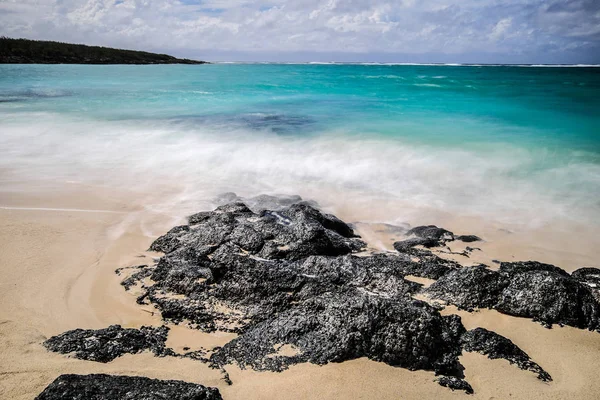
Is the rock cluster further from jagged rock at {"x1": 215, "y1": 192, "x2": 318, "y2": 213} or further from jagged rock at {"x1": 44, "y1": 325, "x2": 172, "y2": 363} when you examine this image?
jagged rock at {"x1": 215, "y1": 192, "x2": 318, "y2": 213}

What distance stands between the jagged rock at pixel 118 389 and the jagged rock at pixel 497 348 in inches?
89.7

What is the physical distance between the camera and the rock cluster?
3.51 m

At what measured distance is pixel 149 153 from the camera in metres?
12.5

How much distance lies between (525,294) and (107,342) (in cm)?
401

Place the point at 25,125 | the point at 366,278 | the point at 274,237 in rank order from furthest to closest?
1. the point at 25,125
2. the point at 274,237
3. the point at 366,278

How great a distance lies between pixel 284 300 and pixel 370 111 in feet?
61.2

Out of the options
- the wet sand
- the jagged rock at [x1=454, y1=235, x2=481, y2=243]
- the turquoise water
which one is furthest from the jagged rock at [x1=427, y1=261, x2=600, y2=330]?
the turquoise water

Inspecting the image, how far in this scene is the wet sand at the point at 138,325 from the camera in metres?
3.28

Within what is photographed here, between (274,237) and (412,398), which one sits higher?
(274,237)

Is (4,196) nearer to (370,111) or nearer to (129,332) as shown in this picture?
(129,332)

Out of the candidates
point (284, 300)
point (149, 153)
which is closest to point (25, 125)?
point (149, 153)

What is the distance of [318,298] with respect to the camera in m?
3.87

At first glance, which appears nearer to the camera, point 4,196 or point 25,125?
point 4,196

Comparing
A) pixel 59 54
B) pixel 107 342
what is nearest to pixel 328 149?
pixel 107 342
